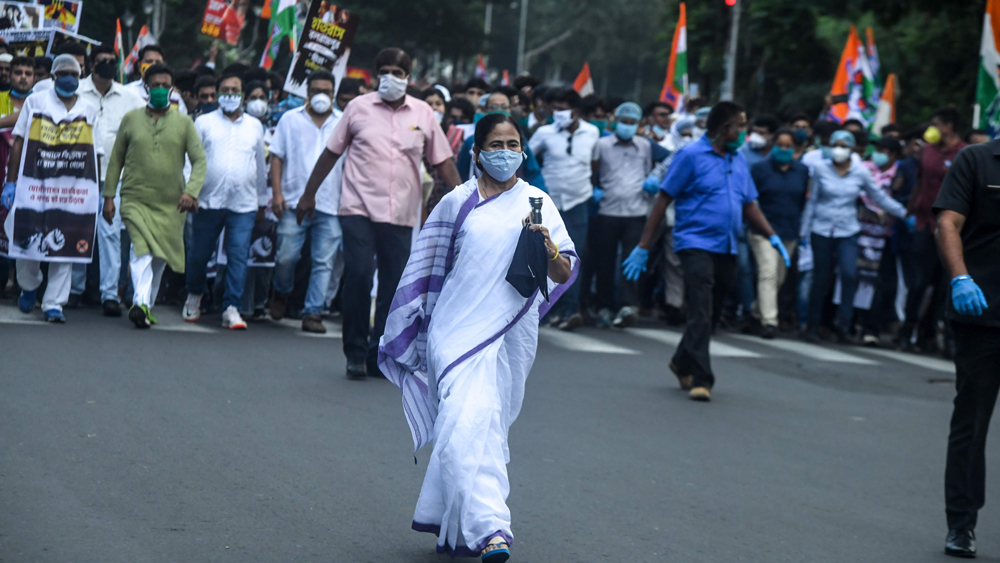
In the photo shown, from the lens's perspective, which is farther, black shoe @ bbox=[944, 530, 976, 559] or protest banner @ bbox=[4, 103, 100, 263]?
protest banner @ bbox=[4, 103, 100, 263]

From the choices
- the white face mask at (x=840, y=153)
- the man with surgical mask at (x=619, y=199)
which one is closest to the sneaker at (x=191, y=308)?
the man with surgical mask at (x=619, y=199)

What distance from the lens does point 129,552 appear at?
4.69 meters

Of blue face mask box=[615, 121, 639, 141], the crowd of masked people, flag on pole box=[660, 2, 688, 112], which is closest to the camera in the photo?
the crowd of masked people

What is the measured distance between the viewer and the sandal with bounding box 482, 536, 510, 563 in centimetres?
457

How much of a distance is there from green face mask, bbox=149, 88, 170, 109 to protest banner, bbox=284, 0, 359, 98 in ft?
9.60

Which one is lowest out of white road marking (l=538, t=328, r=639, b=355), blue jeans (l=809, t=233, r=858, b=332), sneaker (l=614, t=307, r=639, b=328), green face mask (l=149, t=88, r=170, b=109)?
white road marking (l=538, t=328, r=639, b=355)

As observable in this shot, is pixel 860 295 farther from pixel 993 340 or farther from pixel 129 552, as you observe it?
pixel 129 552

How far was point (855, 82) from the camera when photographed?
67.2ft

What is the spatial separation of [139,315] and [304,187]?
1776 millimetres

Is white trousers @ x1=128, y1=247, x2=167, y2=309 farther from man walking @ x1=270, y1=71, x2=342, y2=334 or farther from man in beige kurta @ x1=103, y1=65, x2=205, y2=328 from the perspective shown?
man walking @ x1=270, y1=71, x2=342, y2=334

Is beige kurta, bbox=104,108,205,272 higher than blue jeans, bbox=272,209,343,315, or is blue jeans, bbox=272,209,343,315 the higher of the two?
beige kurta, bbox=104,108,205,272

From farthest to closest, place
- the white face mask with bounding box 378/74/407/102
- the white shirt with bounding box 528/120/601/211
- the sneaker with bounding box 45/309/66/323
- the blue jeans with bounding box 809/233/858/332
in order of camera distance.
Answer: the blue jeans with bounding box 809/233/858/332 < the white shirt with bounding box 528/120/601/211 < the sneaker with bounding box 45/309/66/323 < the white face mask with bounding box 378/74/407/102

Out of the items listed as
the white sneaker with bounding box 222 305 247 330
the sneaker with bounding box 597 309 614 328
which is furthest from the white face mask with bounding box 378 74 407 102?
the sneaker with bounding box 597 309 614 328

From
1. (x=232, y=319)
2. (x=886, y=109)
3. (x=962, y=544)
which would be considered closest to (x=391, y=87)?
(x=232, y=319)
